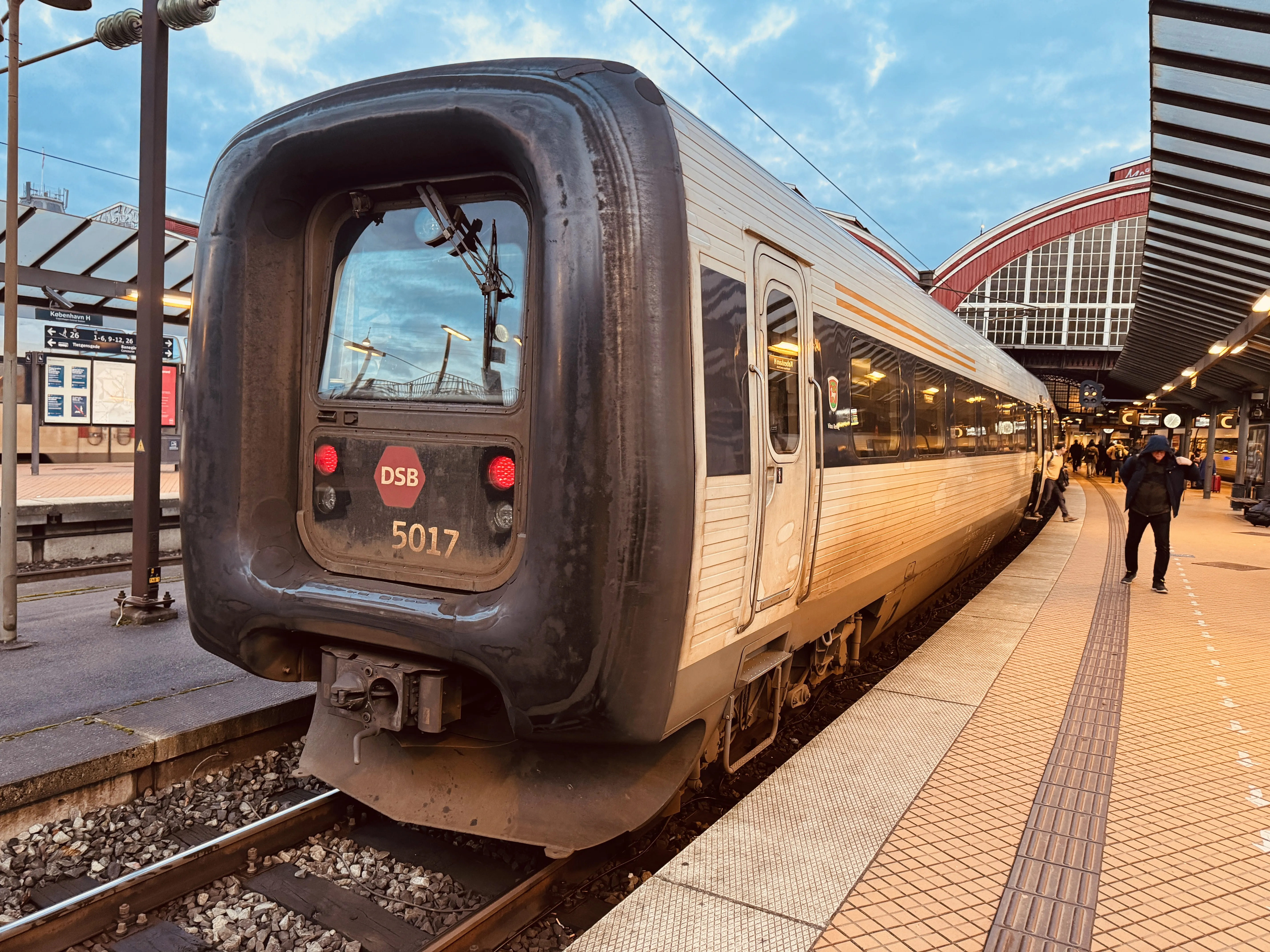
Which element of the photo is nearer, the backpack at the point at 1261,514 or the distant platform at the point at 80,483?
the distant platform at the point at 80,483

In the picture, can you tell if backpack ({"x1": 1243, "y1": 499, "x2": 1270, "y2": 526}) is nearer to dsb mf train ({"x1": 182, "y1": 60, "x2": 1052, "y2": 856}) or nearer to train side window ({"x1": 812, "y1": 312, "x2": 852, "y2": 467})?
train side window ({"x1": 812, "y1": 312, "x2": 852, "y2": 467})

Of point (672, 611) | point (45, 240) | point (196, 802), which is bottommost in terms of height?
point (196, 802)

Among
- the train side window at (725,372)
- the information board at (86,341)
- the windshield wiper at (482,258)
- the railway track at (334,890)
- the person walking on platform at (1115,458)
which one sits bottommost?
the railway track at (334,890)

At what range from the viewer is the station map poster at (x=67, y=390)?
11.0 meters

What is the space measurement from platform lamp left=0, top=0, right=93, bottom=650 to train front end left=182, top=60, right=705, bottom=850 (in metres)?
2.59

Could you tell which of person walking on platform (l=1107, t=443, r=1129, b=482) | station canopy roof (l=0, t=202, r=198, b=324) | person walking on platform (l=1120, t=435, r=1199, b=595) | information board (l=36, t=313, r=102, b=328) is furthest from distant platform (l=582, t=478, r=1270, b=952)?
person walking on platform (l=1107, t=443, r=1129, b=482)

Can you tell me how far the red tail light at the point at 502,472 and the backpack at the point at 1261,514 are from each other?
19.2m

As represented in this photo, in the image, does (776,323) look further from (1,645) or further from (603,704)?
(1,645)

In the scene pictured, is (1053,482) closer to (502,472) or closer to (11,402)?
(502,472)

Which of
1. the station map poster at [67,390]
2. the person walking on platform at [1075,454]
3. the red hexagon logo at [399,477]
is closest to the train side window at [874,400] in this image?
the red hexagon logo at [399,477]

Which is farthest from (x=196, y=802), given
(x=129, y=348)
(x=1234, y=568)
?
(x=129, y=348)

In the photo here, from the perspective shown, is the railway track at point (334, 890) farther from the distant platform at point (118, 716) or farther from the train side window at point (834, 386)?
the train side window at point (834, 386)

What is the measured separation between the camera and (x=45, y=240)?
1329 cm

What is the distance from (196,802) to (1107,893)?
3.68m
